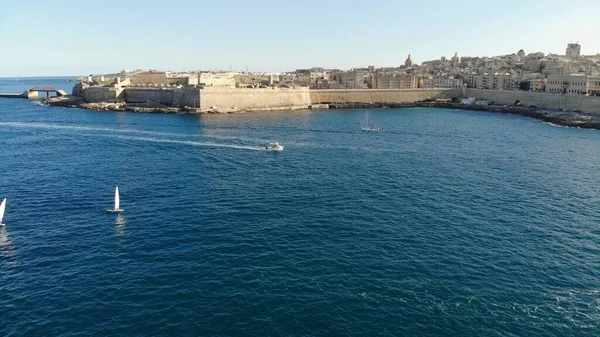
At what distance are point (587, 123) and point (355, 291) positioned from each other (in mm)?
50072

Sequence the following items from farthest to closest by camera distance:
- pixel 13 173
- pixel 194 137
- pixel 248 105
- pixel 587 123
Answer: pixel 248 105
pixel 587 123
pixel 194 137
pixel 13 173

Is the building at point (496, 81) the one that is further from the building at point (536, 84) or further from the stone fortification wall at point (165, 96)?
the stone fortification wall at point (165, 96)

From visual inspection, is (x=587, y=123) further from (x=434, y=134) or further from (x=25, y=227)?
(x=25, y=227)

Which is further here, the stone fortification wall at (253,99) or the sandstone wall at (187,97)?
the stone fortification wall at (253,99)

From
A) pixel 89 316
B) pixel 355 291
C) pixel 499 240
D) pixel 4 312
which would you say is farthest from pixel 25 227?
pixel 499 240

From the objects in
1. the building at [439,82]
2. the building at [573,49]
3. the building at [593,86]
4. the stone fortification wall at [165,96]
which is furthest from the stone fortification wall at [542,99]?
the building at [573,49]

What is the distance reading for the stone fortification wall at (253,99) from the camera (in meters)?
69.4

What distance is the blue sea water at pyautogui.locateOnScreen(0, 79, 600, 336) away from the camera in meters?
13.4

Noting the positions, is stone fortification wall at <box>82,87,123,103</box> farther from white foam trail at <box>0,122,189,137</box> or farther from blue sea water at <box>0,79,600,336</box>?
blue sea water at <box>0,79,600,336</box>

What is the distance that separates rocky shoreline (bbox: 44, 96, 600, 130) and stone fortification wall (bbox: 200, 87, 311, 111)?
9.47ft

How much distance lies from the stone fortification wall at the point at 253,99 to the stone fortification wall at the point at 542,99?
3187 centimetres

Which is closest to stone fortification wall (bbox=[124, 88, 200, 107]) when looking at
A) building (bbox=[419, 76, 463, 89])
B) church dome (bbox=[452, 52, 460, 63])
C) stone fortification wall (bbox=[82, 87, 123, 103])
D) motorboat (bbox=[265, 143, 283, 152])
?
stone fortification wall (bbox=[82, 87, 123, 103])

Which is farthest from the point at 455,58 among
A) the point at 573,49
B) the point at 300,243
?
the point at 300,243

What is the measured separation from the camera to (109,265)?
16.5m
